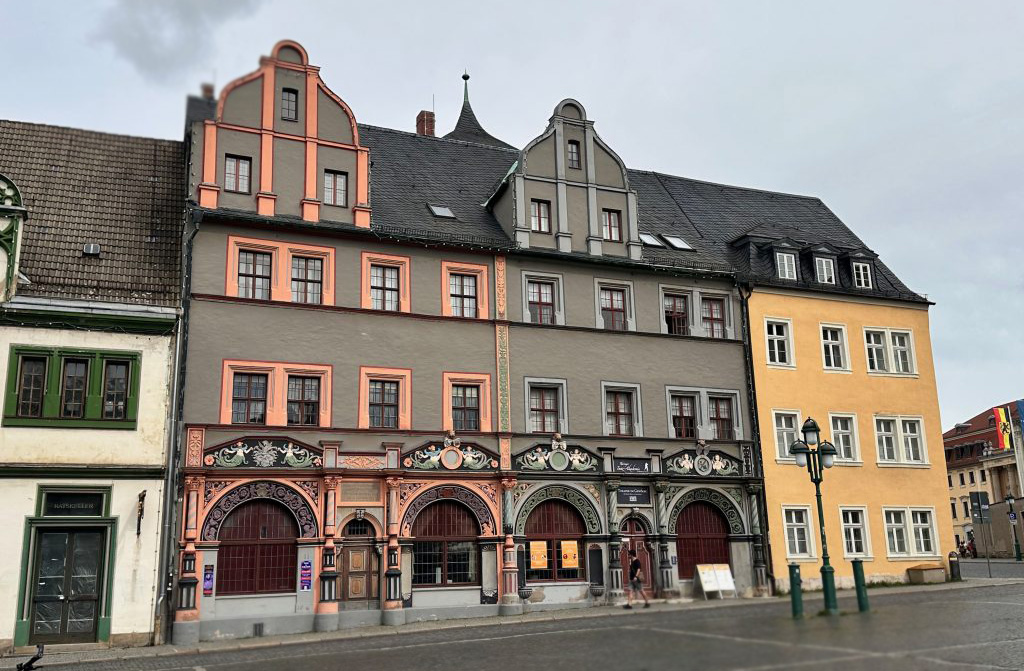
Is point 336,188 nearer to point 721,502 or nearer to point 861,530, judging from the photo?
point 721,502

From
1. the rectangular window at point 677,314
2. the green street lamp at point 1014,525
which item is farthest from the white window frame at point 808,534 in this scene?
the green street lamp at point 1014,525

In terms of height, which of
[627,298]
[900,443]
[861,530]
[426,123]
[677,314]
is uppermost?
[426,123]

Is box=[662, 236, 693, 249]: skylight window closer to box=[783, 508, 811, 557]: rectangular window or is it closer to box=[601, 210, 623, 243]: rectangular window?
box=[601, 210, 623, 243]: rectangular window

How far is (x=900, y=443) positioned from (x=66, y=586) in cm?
2774

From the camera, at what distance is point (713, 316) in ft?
111

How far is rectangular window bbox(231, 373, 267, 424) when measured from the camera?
86.1ft

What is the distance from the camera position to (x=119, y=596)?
23.6 meters

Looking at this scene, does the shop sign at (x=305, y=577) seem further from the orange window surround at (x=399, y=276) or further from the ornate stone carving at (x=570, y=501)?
the orange window surround at (x=399, y=276)

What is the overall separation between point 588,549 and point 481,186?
13445 mm

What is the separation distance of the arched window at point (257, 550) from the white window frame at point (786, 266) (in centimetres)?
1960

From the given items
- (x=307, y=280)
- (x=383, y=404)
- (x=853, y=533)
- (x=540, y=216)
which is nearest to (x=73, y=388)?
(x=307, y=280)

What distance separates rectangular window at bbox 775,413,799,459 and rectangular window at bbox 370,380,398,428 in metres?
13.5

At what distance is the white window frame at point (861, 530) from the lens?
1315 inches

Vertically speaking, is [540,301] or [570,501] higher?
[540,301]
